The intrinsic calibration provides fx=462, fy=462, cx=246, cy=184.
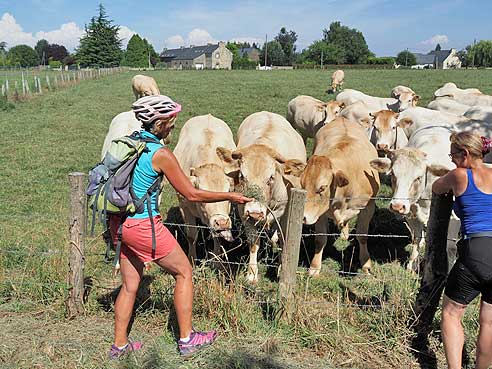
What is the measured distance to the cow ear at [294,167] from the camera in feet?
17.4

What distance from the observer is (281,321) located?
425cm

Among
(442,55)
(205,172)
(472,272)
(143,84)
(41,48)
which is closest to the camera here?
(472,272)

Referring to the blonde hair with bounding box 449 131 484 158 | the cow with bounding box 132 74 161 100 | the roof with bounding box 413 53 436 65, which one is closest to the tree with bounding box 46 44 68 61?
the roof with bounding box 413 53 436 65

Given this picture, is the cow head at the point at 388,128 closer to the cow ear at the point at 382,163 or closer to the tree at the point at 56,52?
the cow ear at the point at 382,163

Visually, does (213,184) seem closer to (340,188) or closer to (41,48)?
(340,188)

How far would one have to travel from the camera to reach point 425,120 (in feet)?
31.2

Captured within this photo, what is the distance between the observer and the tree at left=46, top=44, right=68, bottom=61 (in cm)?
12531

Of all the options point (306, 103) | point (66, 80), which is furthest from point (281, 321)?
point (66, 80)

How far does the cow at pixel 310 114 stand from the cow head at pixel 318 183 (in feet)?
23.5

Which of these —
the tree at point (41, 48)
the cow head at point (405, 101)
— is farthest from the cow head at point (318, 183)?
the tree at point (41, 48)

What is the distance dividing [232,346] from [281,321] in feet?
1.69

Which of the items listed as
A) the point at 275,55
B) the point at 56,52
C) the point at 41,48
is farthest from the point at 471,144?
the point at 41,48

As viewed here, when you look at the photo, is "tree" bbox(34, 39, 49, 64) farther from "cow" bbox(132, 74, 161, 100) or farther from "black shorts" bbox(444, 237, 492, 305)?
"black shorts" bbox(444, 237, 492, 305)

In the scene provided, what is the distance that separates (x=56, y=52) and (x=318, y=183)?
13600cm
